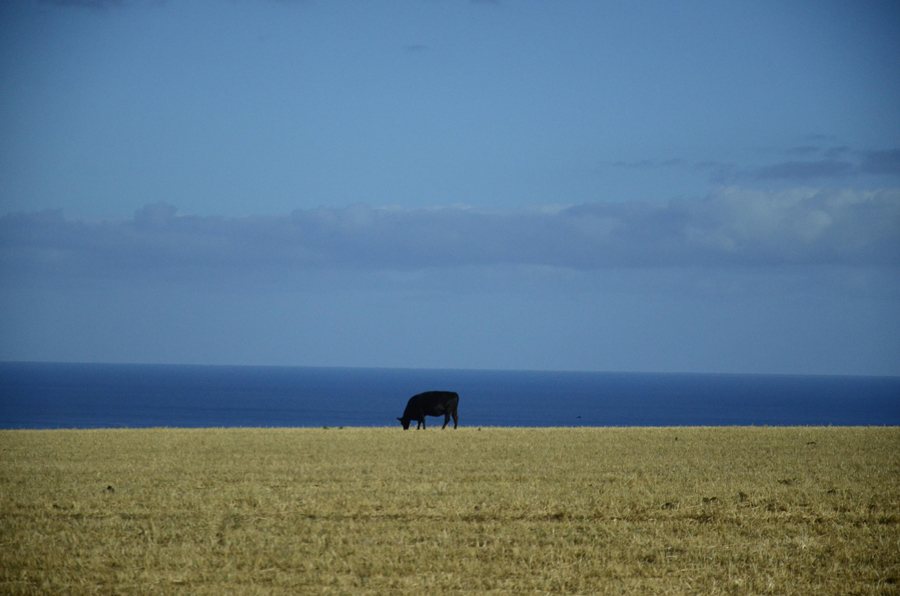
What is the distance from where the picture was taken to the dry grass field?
11.3m

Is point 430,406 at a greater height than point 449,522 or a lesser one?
greater

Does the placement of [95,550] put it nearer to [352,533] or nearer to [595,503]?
[352,533]

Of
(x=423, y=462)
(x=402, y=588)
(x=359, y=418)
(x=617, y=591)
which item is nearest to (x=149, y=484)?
(x=423, y=462)

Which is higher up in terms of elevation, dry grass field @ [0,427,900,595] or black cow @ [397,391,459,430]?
black cow @ [397,391,459,430]

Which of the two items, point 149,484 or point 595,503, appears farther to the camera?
point 149,484

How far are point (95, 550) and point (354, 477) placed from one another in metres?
7.43

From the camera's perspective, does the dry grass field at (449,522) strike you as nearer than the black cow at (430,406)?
Yes

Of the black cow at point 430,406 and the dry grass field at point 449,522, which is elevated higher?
the black cow at point 430,406

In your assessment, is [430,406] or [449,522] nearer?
[449,522]

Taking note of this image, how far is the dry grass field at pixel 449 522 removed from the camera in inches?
444

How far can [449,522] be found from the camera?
14359mm

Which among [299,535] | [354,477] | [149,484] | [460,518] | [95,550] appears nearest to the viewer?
[95,550]

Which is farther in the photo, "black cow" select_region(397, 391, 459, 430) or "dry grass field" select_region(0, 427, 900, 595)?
"black cow" select_region(397, 391, 459, 430)

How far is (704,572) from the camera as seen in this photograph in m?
11.6
